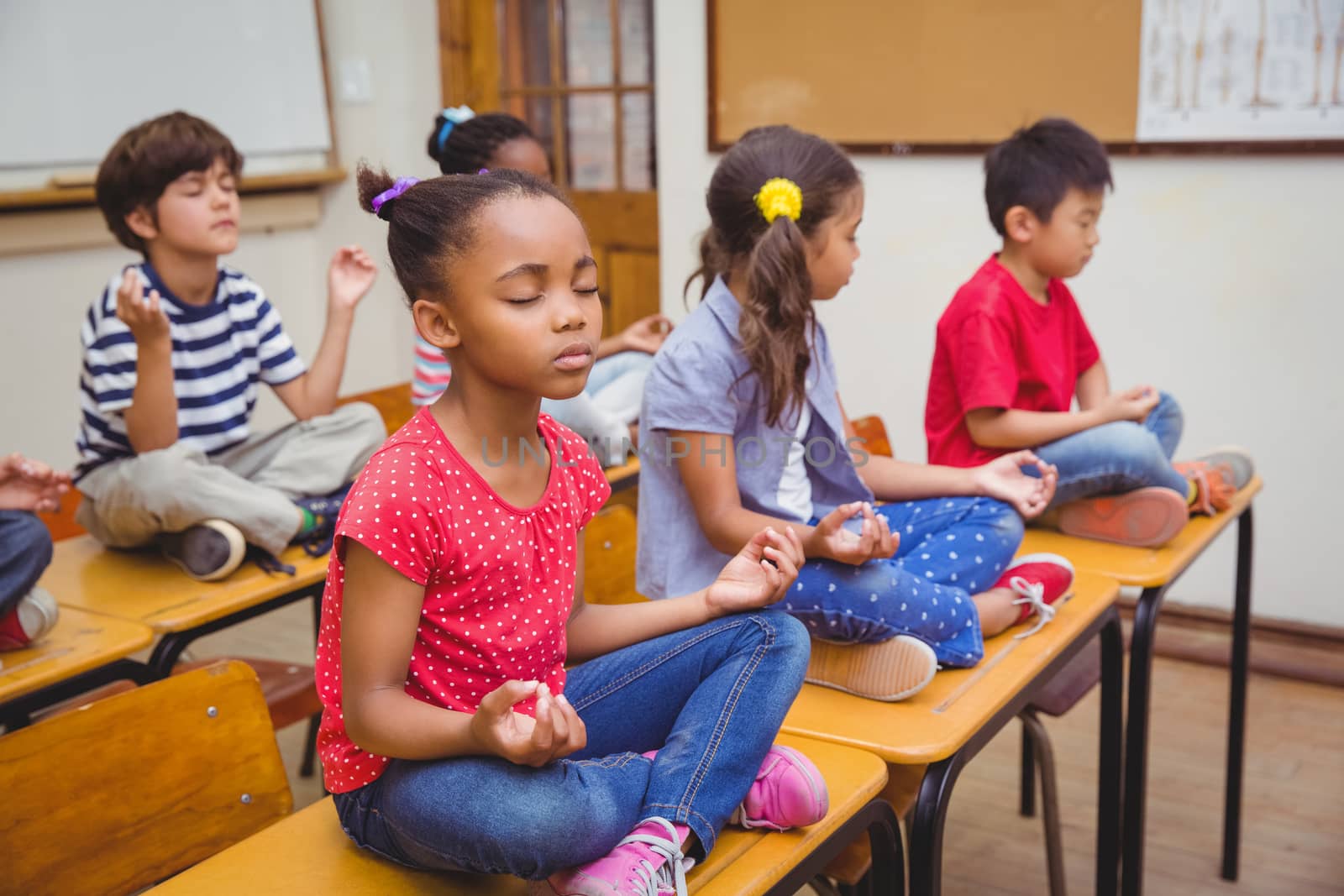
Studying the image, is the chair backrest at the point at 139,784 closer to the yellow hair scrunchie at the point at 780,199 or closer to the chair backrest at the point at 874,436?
the yellow hair scrunchie at the point at 780,199

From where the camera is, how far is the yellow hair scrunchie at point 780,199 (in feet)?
→ 5.15

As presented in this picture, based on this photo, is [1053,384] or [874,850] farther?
[1053,384]

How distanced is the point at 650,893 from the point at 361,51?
380 centimetres

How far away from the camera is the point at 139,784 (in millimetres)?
1191

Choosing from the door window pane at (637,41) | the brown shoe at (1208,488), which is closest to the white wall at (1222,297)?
the door window pane at (637,41)

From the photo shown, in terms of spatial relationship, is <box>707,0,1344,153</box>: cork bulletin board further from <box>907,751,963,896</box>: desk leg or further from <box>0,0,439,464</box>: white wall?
<box>907,751,963,896</box>: desk leg

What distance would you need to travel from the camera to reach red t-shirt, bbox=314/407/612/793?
0.99 metres

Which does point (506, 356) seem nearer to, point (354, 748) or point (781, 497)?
point (354, 748)

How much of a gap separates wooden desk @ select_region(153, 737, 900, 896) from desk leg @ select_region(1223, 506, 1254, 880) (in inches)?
49.1

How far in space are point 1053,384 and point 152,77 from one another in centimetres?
294

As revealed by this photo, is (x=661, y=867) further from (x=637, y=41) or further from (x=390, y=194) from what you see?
(x=637, y=41)

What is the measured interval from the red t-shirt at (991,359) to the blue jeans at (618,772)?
0.89 metres

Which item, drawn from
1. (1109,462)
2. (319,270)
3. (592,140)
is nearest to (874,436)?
(1109,462)

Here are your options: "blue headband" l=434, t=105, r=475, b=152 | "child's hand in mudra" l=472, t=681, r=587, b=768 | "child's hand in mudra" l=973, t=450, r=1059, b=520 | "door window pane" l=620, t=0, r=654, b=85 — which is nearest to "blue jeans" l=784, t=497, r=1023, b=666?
"child's hand in mudra" l=973, t=450, r=1059, b=520
